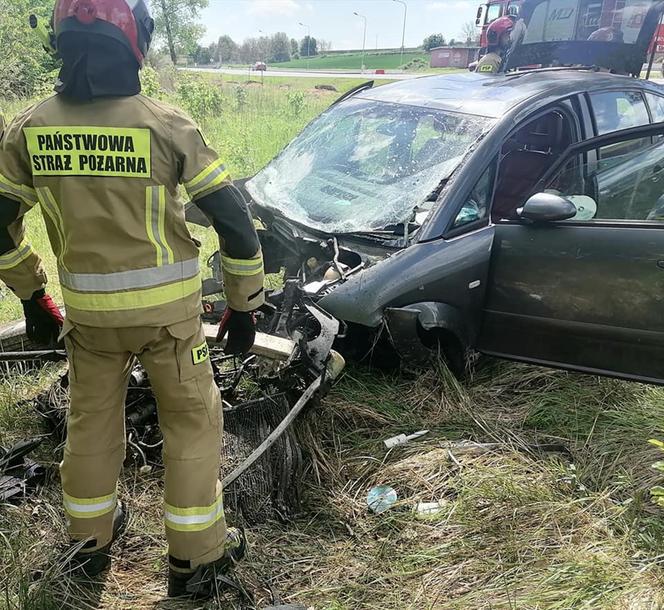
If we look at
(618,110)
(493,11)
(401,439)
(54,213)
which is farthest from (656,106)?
(493,11)

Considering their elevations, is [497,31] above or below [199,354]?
above

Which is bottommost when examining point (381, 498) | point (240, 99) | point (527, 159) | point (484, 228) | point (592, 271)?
point (381, 498)

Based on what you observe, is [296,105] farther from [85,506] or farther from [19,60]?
[85,506]

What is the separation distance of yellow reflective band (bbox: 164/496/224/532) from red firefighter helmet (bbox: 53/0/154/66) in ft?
4.67

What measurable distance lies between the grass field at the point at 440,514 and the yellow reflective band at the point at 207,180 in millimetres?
1304

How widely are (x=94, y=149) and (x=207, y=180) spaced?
12.5 inches

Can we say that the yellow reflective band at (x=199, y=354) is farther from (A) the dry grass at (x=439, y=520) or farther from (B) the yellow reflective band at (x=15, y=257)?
(A) the dry grass at (x=439, y=520)

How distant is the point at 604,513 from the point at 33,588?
2.07 metres

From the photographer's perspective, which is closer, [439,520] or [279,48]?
[439,520]

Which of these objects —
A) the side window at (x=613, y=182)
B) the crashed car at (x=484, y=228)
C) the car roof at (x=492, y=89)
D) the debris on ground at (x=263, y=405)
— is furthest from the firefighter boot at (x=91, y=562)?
the car roof at (x=492, y=89)

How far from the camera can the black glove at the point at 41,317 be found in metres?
2.19

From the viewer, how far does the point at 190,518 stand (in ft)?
6.43

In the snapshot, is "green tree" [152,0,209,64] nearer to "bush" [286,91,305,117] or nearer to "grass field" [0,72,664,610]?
"bush" [286,91,305,117]

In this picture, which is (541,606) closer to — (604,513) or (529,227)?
(604,513)
